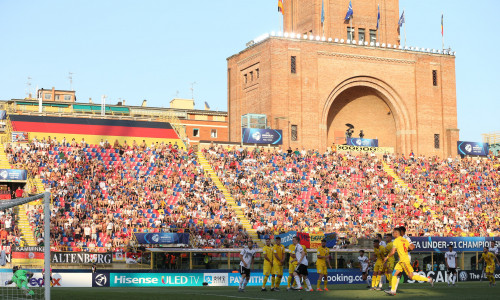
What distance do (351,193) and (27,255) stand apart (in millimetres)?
29042

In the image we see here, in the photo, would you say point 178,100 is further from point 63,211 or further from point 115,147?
point 63,211

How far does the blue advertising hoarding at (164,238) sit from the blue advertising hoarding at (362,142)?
2756 cm

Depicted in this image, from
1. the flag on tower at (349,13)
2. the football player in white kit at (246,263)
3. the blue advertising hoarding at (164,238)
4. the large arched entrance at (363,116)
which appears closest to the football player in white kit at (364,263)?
the football player in white kit at (246,263)

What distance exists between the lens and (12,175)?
157ft

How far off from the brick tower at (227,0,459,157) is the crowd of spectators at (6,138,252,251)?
14420 millimetres

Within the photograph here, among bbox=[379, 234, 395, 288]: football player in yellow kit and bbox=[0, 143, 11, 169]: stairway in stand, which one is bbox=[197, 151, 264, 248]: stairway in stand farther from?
bbox=[379, 234, 395, 288]: football player in yellow kit

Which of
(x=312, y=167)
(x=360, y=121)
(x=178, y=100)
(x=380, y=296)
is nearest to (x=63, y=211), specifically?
(x=312, y=167)

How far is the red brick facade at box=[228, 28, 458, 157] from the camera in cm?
6694

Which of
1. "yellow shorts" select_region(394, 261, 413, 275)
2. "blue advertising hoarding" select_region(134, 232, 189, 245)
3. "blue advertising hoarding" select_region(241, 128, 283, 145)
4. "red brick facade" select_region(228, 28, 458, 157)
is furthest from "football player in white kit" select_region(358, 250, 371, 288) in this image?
"red brick facade" select_region(228, 28, 458, 157)

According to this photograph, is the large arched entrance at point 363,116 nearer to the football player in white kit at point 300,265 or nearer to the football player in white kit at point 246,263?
the football player in white kit at point 246,263

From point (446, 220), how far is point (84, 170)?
2722 centimetres

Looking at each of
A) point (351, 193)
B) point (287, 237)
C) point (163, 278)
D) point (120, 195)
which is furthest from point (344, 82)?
point (163, 278)

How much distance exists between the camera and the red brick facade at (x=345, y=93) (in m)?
66.9

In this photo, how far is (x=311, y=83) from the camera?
6794 cm
